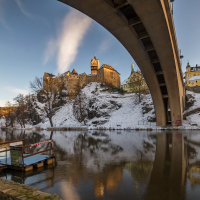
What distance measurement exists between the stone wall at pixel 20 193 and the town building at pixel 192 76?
273ft

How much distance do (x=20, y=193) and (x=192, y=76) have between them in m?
91.0

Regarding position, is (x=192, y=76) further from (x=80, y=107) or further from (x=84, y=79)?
(x=80, y=107)

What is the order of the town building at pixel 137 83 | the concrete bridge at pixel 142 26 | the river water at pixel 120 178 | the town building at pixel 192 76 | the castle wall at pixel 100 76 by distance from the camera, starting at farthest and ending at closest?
the castle wall at pixel 100 76, the town building at pixel 192 76, the town building at pixel 137 83, the concrete bridge at pixel 142 26, the river water at pixel 120 178

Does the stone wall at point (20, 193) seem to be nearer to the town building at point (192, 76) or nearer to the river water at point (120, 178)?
the river water at point (120, 178)

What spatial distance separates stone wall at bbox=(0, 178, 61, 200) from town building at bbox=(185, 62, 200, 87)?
8322 centimetres

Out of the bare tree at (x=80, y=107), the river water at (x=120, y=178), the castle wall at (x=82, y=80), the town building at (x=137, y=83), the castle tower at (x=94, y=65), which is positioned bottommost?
the river water at (x=120, y=178)

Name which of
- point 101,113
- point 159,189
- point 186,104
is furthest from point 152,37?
point 101,113

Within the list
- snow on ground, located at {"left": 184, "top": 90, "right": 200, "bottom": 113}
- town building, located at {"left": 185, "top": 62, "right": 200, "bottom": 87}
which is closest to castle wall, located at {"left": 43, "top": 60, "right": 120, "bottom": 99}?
town building, located at {"left": 185, "top": 62, "right": 200, "bottom": 87}

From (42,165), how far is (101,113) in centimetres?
3624

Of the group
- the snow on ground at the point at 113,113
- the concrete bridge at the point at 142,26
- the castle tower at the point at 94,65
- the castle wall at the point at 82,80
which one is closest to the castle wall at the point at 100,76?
the castle wall at the point at 82,80

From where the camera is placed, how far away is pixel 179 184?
5609mm

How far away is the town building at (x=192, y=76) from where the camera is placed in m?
74.1

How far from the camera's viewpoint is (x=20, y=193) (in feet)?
14.3

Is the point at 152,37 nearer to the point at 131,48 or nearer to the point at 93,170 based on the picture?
the point at 131,48
